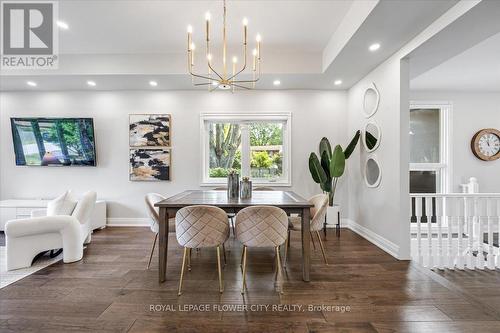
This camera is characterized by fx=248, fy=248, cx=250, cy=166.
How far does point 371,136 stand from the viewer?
3.85 m

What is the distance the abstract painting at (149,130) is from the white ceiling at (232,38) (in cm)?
58

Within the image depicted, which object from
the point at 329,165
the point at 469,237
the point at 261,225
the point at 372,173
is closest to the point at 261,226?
the point at 261,225

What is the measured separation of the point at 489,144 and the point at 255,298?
225 inches

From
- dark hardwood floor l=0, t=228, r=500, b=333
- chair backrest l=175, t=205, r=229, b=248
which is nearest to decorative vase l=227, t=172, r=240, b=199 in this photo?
chair backrest l=175, t=205, r=229, b=248

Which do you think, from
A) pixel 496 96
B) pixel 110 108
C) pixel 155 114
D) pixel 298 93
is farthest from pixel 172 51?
pixel 496 96

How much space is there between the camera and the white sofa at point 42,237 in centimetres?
281

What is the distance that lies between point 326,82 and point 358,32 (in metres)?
1.68

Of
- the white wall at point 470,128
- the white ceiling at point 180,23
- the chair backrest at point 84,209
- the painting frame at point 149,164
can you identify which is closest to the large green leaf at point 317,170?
the white ceiling at point 180,23

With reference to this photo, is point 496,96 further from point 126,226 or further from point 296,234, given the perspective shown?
point 126,226

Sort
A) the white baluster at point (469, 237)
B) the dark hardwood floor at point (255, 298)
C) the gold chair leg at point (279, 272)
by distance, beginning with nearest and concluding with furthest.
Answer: the dark hardwood floor at point (255, 298) → the gold chair leg at point (279, 272) → the white baluster at point (469, 237)

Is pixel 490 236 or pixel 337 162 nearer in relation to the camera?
pixel 490 236

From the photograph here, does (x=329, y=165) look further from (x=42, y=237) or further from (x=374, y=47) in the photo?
(x=42, y=237)

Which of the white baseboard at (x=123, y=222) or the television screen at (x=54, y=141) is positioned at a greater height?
the television screen at (x=54, y=141)

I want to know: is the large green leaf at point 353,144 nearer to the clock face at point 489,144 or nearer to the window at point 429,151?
the window at point 429,151
